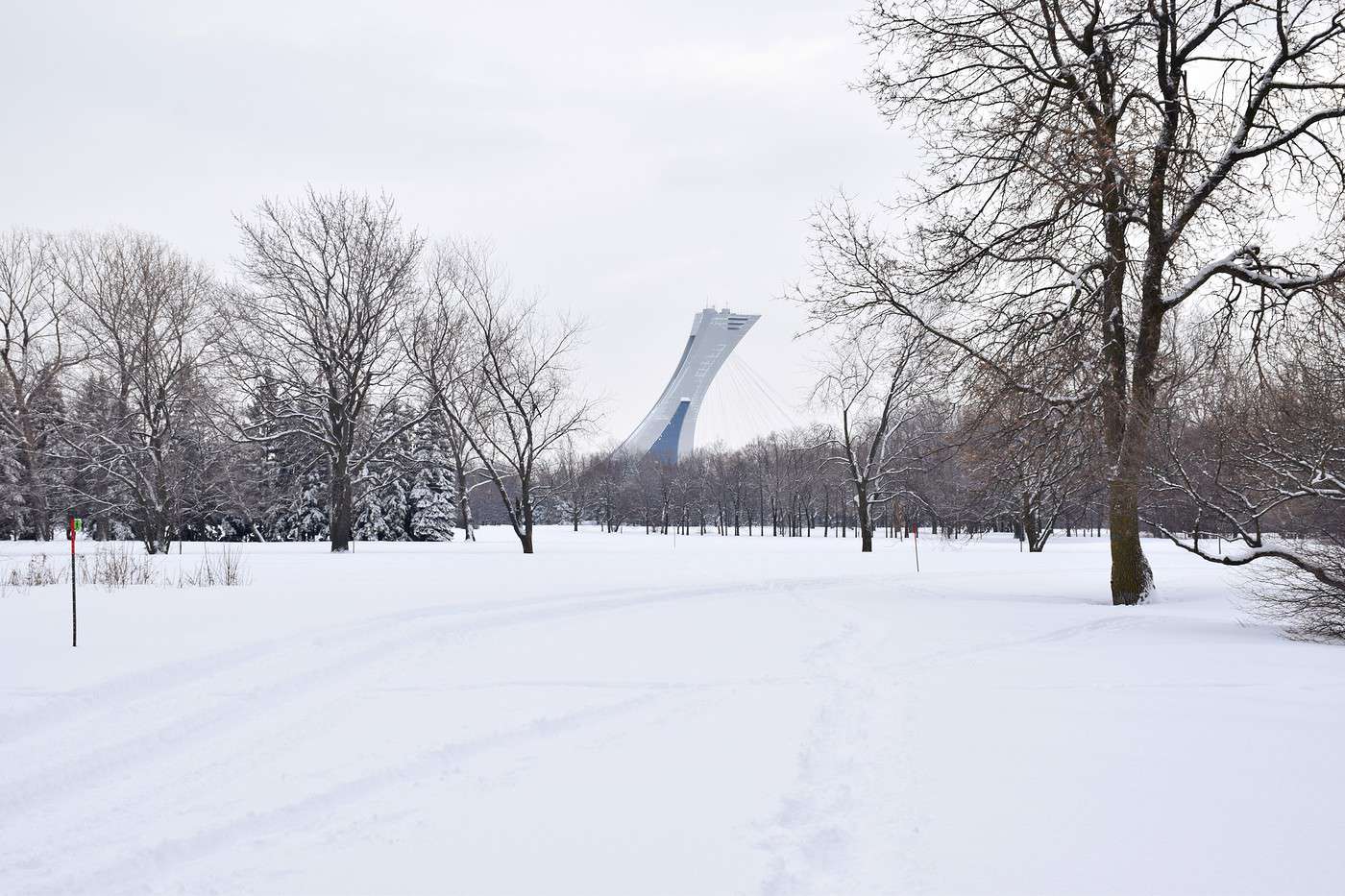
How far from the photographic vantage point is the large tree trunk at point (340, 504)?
90.5ft

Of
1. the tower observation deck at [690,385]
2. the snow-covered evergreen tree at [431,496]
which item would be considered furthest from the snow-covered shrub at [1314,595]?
the tower observation deck at [690,385]

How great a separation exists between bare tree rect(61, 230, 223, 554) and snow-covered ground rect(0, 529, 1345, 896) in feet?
73.5

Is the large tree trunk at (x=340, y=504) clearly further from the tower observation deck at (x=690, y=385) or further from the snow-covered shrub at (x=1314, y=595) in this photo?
the tower observation deck at (x=690, y=385)

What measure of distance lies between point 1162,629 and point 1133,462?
297 cm

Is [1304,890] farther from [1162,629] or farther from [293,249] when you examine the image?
[293,249]

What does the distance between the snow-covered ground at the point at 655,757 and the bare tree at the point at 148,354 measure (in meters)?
22.4

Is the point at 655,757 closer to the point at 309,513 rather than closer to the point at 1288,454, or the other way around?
the point at 1288,454

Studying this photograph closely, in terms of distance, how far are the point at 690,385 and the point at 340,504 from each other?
88915mm

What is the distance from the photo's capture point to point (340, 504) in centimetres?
2819

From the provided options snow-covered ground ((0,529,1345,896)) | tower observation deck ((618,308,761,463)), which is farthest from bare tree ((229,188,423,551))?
tower observation deck ((618,308,761,463))

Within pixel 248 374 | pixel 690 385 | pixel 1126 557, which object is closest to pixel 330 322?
pixel 248 374

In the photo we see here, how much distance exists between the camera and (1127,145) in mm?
11484

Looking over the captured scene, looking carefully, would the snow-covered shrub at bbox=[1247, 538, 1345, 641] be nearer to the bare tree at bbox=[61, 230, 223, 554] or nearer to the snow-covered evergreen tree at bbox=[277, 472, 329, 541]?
the bare tree at bbox=[61, 230, 223, 554]

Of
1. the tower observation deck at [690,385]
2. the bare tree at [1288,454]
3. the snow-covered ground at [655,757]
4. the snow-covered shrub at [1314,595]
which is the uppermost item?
the tower observation deck at [690,385]
